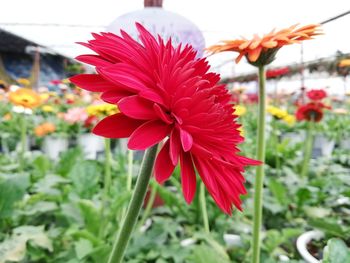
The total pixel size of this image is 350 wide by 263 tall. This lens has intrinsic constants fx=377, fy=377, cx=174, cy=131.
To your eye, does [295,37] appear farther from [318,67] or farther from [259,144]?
[318,67]

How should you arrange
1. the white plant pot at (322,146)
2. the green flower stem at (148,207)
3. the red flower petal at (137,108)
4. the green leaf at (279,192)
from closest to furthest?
the red flower petal at (137,108), the green flower stem at (148,207), the green leaf at (279,192), the white plant pot at (322,146)

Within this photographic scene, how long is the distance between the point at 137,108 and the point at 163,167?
34 millimetres

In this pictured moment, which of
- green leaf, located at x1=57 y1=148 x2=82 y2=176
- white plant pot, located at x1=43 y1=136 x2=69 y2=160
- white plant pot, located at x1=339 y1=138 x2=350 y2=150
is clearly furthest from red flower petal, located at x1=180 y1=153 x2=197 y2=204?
white plant pot, located at x1=339 y1=138 x2=350 y2=150

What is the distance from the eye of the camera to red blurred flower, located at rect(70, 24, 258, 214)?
7.4 inches

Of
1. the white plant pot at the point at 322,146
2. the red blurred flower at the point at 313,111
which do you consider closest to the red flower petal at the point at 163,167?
the red blurred flower at the point at 313,111

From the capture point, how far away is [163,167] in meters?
0.19

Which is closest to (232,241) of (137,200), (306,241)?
(306,241)

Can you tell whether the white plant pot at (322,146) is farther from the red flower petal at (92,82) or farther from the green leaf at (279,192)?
the red flower petal at (92,82)

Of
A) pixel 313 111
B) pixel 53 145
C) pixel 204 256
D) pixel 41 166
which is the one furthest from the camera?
pixel 53 145

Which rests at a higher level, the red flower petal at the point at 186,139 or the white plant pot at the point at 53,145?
the red flower petal at the point at 186,139

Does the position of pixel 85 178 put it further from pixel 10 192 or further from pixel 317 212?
pixel 317 212

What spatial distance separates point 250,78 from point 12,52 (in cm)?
528

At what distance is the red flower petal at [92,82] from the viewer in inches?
7.8

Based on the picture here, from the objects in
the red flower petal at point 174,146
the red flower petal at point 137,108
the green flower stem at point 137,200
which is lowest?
the green flower stem at point 137,200
